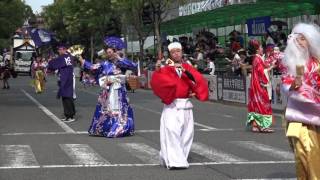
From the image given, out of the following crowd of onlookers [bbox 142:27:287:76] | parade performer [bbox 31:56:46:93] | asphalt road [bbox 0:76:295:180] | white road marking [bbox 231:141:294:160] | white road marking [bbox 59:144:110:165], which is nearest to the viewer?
asphalt road [bbox 0:76:295:180]

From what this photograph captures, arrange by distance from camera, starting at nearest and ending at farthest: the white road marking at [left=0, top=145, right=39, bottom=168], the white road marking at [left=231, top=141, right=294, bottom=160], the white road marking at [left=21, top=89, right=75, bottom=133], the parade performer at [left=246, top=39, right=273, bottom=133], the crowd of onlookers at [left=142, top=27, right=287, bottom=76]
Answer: the white road marking at [left=0, top=145, right=39, bottom=168] → the white road marking at [left=231, top=141, right=294, bottom=160] → the parade performer at [left=246, top=39, right=273, bottom=133] → the white road marking at [left=21, top=89, right=75, bottom=133] → the crowd of onlookers at [left=142, top=27, right=287, bottom=76]

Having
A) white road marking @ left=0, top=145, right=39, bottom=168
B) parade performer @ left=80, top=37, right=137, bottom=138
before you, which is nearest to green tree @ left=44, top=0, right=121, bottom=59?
parade performer @ left=80, top=37, right=137, bottom=138

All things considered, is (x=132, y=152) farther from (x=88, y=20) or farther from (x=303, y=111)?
(x=88, y=20)

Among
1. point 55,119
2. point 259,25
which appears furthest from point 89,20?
point 55,119

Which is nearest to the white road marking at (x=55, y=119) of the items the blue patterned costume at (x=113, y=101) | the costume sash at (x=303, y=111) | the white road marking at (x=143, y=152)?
the blue patterned costume at (x=113, y=101)

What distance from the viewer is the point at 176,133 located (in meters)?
9.54

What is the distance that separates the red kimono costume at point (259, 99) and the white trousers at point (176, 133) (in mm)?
5161

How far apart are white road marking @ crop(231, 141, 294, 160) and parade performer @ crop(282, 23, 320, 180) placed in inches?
163

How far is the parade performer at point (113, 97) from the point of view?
13.6m

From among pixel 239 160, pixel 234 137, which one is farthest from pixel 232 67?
pixel 239 160

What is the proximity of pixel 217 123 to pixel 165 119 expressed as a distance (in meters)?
7.41

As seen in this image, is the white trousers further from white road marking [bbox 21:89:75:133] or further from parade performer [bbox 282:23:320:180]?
white road marking [bbox 21:89:75:133]

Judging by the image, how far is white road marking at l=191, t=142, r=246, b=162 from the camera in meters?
10.5

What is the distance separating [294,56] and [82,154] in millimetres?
5416
